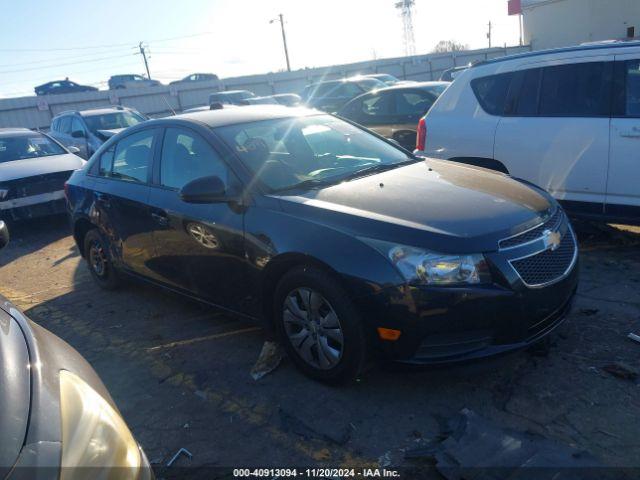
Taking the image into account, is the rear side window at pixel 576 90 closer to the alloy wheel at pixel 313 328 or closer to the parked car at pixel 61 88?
the alloy wheel at pixel 313 328

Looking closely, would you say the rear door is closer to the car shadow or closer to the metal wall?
the car shadow

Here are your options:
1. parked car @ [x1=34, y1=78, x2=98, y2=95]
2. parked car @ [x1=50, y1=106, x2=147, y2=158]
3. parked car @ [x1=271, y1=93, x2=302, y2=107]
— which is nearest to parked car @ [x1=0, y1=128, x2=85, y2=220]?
parked car @ [x1=50, y1=106, x2=147, y2=158]

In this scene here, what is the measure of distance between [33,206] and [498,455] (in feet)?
26.4

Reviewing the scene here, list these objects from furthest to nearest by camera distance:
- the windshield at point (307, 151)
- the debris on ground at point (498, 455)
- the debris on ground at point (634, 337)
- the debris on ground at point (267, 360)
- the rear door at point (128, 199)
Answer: the rear door at point (128, 199) < the windshield at point (307, 151) < the debris on ground at point (267, 360) < the debris on ground at point (634, 337) < the debris on ground at point (498, 455)

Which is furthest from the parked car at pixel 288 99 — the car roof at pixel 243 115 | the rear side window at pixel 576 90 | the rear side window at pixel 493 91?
the car roof at pixel 243 115

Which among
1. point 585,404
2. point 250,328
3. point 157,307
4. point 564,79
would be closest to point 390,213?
point 585,404

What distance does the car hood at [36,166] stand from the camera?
27.8 feet

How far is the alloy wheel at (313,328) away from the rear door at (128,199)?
164 cm

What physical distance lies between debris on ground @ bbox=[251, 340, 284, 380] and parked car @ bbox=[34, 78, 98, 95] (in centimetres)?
3314

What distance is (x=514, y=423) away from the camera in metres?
2.84

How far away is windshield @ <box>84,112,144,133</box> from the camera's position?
13242 mm

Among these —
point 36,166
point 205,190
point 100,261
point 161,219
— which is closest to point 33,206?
point 36,166

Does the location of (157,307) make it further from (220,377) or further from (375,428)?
(375,428)

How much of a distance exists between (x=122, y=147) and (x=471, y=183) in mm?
3177
